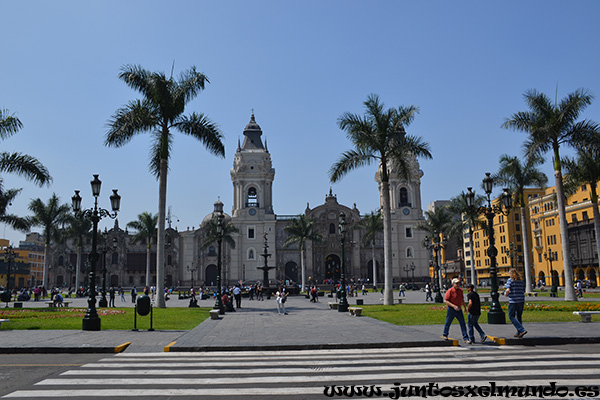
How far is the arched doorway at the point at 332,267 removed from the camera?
260ft

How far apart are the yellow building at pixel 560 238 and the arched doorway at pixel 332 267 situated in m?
28.4

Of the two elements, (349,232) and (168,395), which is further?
(349,232)

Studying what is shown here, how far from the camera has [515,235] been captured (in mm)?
79625

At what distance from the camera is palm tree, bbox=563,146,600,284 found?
30017 mm

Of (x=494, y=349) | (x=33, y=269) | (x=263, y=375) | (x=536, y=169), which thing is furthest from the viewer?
(x=33, y=269)

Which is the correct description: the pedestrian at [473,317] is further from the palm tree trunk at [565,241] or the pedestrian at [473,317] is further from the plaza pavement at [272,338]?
the palm tree trunk at [565,241]

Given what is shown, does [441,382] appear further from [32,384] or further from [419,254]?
[419,254]

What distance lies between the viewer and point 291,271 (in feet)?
260

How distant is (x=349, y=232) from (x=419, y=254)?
37.1 ft

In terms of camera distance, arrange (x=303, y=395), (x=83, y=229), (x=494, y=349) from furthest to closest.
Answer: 1. (x=83, y=229)
2. (x=494, y=349)
3. (x=303, y=395)

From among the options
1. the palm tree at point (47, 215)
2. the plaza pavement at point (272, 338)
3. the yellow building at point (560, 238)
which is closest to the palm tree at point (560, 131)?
the plaza pavement at point (272, 338)

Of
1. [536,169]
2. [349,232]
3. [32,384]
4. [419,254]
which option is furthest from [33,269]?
[32,384]

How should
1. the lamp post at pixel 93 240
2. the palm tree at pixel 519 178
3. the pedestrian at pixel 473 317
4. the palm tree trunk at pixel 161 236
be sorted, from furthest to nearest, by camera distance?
1. the palm tree at pixel 519 178
2. the palm tree trunk at pixel 161 236
3. the lamp post at pixel 93 240
4. the pedestrian at pixel 473 317

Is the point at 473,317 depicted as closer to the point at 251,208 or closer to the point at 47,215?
the point at 47,215
